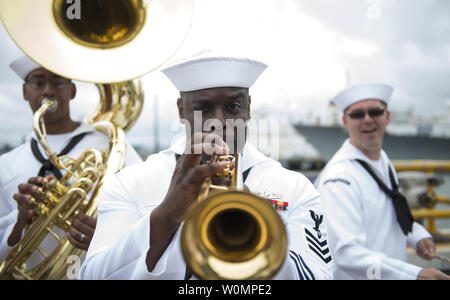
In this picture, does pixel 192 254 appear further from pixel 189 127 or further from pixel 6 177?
pixel 6 177

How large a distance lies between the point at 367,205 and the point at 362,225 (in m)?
0.16

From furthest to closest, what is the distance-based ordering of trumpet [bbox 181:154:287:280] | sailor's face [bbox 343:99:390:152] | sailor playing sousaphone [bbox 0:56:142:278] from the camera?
sailor's face [bbox 343:99:390:152] → sailor playing sousaphone [bbox 0:56:142:278] → trumpet [bbox 181:154:287:280]

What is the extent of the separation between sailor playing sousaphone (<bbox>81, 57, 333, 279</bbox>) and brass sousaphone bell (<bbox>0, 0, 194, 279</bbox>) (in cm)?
37

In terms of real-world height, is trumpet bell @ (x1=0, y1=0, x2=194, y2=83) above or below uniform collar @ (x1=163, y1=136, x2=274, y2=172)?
above

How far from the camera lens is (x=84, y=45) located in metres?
1.85

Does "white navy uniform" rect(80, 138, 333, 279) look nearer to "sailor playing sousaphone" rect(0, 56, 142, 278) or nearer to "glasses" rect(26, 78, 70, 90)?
"sailor playing sousaphone" rect(0, 56, 142, 278)

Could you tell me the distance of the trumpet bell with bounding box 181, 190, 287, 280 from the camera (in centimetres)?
92

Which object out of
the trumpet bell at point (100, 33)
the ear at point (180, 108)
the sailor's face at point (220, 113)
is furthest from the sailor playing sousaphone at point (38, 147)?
the sailor's face at point (220, 113)

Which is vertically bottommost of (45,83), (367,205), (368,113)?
(367,205)

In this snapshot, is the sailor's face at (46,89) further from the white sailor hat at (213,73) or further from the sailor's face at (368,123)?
the sailor's face at (368,123)

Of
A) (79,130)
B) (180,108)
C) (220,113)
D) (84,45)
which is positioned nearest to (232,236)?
(220,113)

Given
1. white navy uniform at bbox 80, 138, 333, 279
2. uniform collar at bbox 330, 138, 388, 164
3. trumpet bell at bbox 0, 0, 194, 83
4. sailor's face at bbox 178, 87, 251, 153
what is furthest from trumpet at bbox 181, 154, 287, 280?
uniform collar at bbox 330, 138, 388, 164

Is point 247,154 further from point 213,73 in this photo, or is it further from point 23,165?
point 23,165

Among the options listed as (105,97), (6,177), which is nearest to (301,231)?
(105,97)
